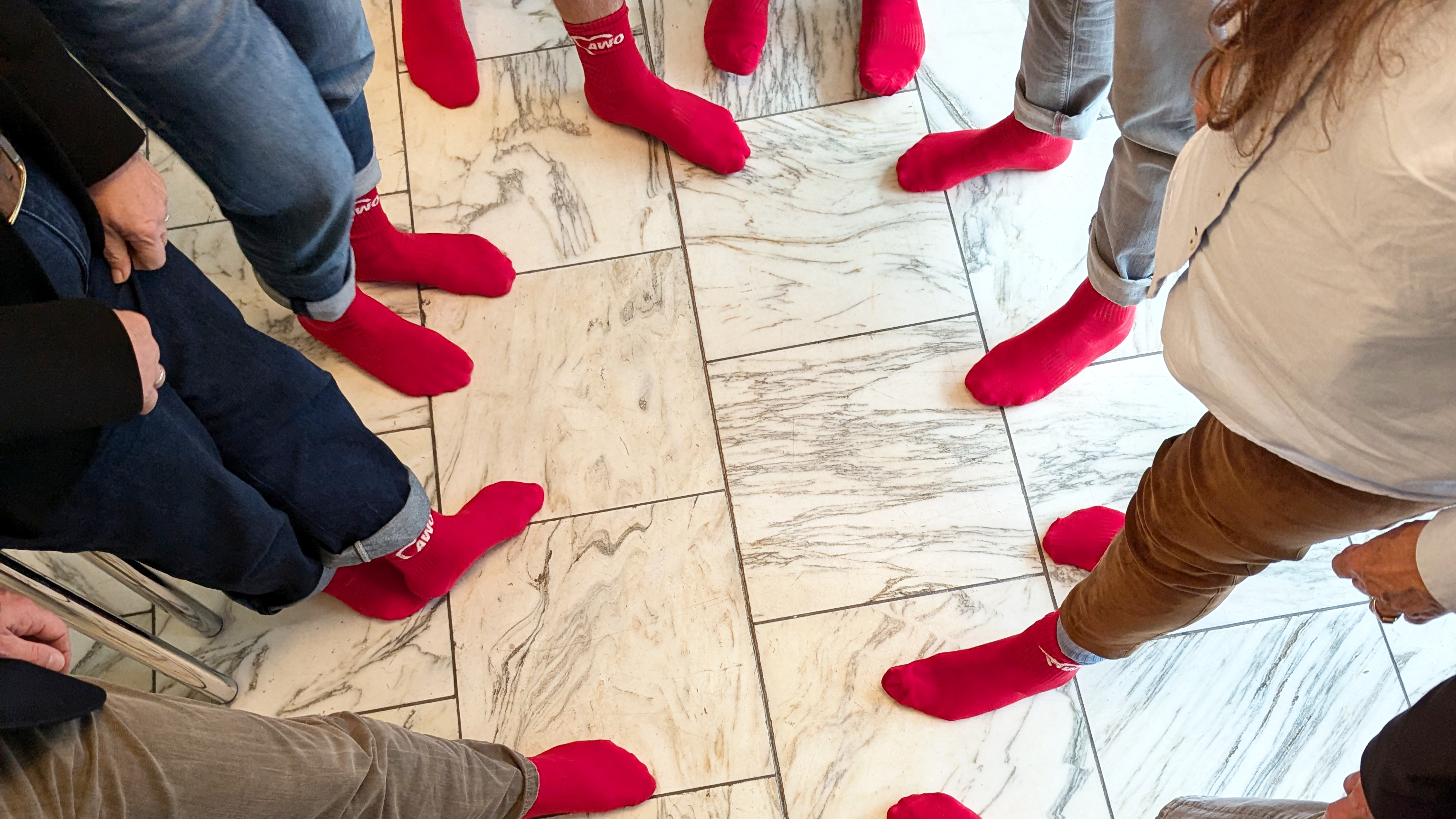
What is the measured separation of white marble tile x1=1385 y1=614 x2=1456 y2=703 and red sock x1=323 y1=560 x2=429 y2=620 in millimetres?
1302

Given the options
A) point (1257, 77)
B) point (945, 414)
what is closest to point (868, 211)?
point (945, 414)

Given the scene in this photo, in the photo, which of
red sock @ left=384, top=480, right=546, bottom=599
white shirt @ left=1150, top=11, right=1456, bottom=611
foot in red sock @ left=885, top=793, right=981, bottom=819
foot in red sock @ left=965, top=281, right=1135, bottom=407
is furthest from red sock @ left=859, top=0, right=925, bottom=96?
foot in red sock @ left=885, top=793, right=981, bottom=819

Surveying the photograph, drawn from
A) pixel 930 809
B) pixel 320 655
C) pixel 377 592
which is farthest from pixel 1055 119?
pixel 320 655

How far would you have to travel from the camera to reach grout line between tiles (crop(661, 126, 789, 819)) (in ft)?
4.20

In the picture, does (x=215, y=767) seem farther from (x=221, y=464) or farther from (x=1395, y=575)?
(x=1395, y=575)

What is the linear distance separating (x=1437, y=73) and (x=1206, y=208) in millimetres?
193

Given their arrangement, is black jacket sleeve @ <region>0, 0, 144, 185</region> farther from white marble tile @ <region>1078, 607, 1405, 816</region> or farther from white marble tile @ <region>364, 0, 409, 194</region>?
white marble tile @ <region>1078, 607, 1405, 816</region>

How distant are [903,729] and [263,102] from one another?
105 centimetres

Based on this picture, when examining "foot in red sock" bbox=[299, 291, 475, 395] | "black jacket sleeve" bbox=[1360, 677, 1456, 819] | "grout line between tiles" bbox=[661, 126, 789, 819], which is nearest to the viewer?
"black jacket sleeve" bbox=[1360, 677, 1456, 819]

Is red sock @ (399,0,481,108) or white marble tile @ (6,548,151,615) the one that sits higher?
red sock @ (399,0,481,108)

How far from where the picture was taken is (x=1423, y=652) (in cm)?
130

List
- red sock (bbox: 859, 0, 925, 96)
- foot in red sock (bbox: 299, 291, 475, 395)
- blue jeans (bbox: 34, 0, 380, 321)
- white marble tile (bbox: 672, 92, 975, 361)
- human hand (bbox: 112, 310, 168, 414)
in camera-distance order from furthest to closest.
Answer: red sock (bbox: 859, 0, 925, 96) → white marble tile (bbox: 672, 92, 975, 361) → foot in red sock (bbox: 299, 291, 475, 395) → blue jeans (bbox: 34, 0, 380, 321) → human hand (bbox: 112, 310, 168, 414)

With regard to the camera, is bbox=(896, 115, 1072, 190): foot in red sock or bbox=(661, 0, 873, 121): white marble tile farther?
bbox=(661, 0, 873, 121): white marble tile

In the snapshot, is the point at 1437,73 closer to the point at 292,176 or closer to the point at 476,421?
the point at 292,176
